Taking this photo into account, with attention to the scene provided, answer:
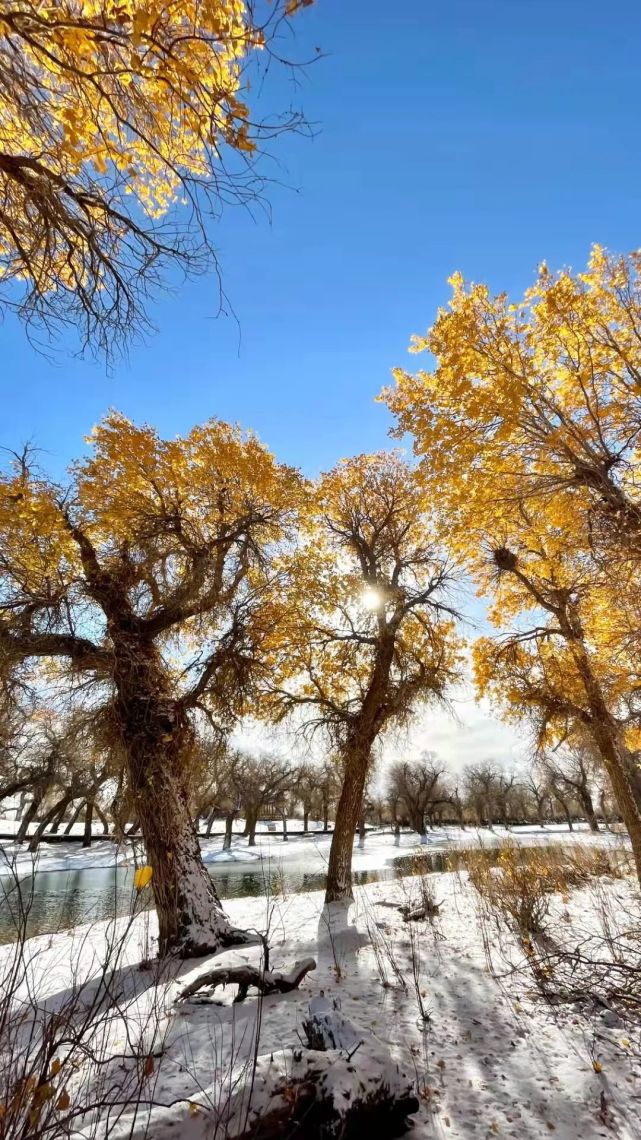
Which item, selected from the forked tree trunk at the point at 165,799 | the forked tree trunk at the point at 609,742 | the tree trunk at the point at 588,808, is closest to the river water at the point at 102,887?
the forked tree trunk at the point at 609,742

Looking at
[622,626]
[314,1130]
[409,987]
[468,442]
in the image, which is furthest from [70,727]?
[622,626]

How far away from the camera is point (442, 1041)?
11.1 ft

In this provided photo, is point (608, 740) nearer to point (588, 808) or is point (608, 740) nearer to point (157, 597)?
point (157, 597)

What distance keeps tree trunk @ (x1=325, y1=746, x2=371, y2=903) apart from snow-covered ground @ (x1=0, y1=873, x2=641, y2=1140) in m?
3.39

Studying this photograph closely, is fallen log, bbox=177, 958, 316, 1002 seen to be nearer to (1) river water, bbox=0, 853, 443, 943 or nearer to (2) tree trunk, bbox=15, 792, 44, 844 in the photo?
(1) river water, bbox=0, 853, 443, 943

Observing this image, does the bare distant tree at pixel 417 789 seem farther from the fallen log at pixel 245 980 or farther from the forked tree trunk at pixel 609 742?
the fallen log at pixel 245 980

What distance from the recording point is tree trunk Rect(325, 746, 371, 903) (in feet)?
30.2

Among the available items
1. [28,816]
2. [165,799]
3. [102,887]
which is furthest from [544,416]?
[28,816]

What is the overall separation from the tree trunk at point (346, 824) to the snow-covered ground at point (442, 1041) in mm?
3394

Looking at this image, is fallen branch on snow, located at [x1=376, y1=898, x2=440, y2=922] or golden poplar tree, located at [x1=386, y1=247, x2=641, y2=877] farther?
fallen branch on snow, located at [x1=376, y1=898, x2=440, y2=922]

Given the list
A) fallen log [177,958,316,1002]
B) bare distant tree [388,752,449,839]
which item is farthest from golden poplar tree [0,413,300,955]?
bare distant tree [388,752,449,839]

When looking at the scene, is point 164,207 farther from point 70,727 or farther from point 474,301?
point 70,727

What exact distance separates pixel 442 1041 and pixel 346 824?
246 inches

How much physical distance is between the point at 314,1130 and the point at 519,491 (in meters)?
5.04
